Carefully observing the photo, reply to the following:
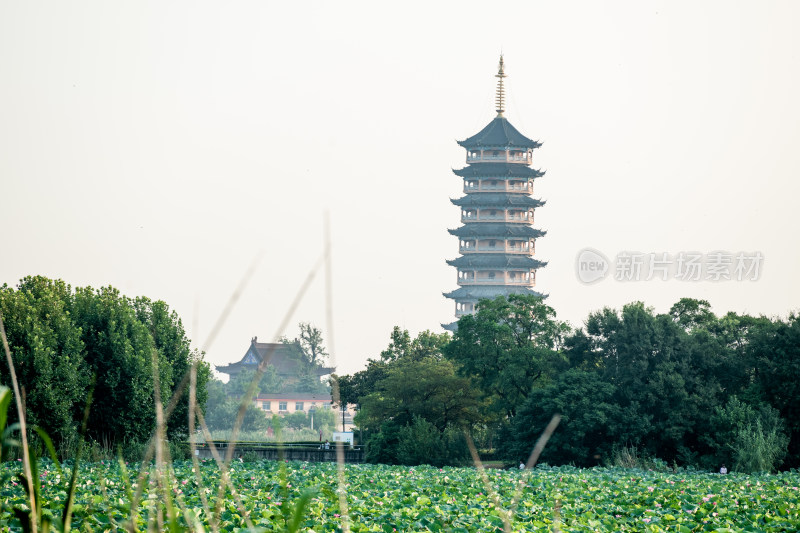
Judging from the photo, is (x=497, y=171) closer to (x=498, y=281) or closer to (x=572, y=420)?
(x=498, y=281)

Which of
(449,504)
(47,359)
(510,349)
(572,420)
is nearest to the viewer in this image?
(449,504)

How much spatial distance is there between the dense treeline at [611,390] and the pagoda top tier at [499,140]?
29058 millimetres

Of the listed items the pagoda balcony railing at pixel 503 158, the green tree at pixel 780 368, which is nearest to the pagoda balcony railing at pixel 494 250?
the pagoda balcony railing at pixel 503 158

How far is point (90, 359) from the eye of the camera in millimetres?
27766

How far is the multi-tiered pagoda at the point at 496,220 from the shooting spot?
6328 centimetres

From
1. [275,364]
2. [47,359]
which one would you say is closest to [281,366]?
[275,364]

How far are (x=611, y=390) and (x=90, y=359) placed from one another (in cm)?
1438

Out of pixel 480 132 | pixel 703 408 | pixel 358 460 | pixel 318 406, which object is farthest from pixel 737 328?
pixel 318 406

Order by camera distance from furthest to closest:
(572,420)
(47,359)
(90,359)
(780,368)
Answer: (780,368)
(572,420)
(90,359)
(47,359)

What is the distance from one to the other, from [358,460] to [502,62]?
38205 millimetres

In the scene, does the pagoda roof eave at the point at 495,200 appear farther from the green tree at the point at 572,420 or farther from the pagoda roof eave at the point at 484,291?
the green tree at the point at 572,420

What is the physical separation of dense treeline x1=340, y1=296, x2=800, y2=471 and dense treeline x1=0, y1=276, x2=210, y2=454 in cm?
827

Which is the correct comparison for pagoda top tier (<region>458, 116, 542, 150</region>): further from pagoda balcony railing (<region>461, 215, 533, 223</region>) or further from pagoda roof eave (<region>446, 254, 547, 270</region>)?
pagoda roof eave (<region>446, 254, 547, 270</region>)

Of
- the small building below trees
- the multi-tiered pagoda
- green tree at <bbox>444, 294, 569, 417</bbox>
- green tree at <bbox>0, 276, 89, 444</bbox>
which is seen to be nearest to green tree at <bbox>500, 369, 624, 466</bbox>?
green tree at <bbox>444, 294, 569, 417</bbox>
